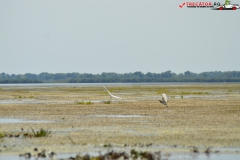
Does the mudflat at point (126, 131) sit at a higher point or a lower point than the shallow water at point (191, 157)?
higher

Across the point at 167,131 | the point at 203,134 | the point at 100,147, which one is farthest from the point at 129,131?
the point at 100,147

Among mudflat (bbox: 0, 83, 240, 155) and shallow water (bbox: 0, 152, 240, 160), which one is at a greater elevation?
mudflat (bbox: 0, 83, 240, 155)

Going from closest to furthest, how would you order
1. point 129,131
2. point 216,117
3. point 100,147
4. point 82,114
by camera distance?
point 100,147, point 129,131, point 216,117, point 82,114

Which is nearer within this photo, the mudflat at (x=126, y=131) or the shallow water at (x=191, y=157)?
the shallow water at (x=191, y=157)

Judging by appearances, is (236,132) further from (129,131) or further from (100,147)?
(100,147)

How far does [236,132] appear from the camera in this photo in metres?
20.0

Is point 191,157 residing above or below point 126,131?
below

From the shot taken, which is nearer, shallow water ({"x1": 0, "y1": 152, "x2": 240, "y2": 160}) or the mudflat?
shallow water ({"x1": 0, "y1": 152, "x2": 240, "y2": 160})

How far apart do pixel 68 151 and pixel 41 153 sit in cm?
90

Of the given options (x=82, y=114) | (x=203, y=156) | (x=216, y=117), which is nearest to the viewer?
(x=203, y=156)

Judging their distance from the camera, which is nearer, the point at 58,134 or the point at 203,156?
the point at 203,156

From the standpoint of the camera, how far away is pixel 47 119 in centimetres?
2630

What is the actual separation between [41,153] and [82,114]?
1379 centimetres

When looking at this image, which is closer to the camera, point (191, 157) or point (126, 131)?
point (191, 157)
